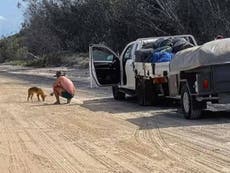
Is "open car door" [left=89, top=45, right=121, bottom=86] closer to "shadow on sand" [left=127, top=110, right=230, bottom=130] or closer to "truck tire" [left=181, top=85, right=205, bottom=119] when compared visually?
"shadow on sand" [left=127, top=110, right=230, bottom=130]

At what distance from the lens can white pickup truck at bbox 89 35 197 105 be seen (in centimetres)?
1742

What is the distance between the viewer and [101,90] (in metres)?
26.6

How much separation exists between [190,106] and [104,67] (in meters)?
7.05

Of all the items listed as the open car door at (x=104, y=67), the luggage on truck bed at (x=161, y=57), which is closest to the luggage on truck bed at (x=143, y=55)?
the luggage on truck bed at (x=161, y=57)

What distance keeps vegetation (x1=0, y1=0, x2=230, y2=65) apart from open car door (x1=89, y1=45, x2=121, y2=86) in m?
15.0

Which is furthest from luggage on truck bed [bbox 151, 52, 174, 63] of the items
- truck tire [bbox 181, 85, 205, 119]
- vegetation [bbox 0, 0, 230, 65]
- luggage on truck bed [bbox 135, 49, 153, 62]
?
vegetation [bbox 0, 0, 230, 65]

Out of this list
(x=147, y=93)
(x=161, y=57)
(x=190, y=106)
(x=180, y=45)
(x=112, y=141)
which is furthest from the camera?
(x=147, y=93)

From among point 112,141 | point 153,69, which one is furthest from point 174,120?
point 112,141

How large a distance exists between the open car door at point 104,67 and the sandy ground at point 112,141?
2599 millimetres

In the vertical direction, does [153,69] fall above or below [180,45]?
below

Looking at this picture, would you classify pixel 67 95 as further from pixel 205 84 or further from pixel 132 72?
pixel 205 84

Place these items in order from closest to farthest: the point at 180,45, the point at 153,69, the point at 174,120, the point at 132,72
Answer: the point at 174,120
the point at 153,69
the point at 180,45
the point at 132,72

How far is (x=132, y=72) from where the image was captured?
19312 millimetres

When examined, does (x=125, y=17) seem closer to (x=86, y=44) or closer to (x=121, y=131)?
(x=86, y=44)
